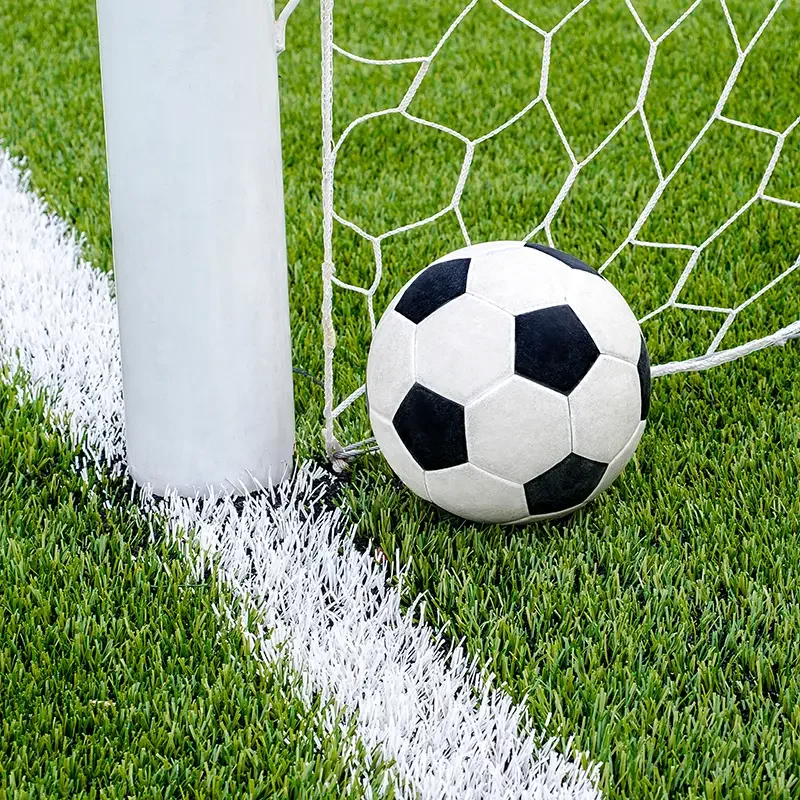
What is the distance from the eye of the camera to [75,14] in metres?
5.16

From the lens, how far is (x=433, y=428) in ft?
5.85

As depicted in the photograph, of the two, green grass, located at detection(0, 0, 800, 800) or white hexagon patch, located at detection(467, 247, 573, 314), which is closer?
green grass, located at detection(0, 0, 800, 800)

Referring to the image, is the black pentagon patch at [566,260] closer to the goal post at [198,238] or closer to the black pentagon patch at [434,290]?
the black pentagon patch at [434,290]

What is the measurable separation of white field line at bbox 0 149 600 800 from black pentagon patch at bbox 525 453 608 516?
10.9 inches

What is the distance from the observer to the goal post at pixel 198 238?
5.65 feet

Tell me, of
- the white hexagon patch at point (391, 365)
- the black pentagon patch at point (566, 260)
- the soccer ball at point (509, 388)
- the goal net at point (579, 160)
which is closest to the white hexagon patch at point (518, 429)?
the soccer ball at point (509, 388)

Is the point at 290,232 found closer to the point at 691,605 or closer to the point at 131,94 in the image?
the point at 131,94

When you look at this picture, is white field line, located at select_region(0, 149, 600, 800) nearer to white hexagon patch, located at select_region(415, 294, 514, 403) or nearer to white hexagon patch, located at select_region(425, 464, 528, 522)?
white hexagon patch, located at select_region(425, 464, 528, 522)

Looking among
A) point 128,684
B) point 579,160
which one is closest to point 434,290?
point 128,684

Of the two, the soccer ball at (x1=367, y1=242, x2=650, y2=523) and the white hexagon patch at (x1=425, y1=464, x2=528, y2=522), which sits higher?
the soccer ball at (x1=367, y1=242, x2=650, y2=523)

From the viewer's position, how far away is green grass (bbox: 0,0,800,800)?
61.4 inches

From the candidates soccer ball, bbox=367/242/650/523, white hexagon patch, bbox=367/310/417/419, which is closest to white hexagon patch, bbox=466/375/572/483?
soccer ball, bbox=367/242/650/523

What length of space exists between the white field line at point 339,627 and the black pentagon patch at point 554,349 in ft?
1.37

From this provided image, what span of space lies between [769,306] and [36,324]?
68.9 inches
